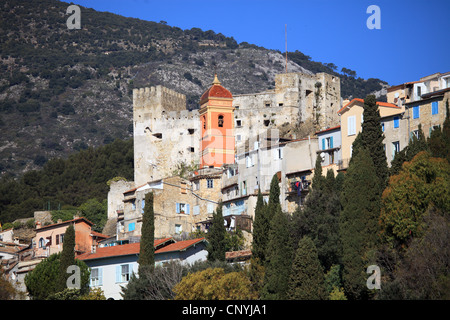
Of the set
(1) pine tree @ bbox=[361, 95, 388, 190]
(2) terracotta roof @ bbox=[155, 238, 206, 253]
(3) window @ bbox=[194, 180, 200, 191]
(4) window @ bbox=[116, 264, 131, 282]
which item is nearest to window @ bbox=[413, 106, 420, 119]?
(1) pine tree @ bbox=[361, 95, 388, 190]

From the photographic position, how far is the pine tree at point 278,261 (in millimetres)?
42500

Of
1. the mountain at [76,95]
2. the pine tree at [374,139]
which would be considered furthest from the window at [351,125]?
the mountain at [76,95]

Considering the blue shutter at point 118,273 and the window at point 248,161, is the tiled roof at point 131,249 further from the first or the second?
the window at point 248,161

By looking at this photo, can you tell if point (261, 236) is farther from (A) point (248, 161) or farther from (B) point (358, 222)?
(A) point (248, 161)

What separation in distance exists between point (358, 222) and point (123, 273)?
55.7 ft

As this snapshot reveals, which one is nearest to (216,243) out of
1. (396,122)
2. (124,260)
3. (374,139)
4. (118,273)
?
(124,260)

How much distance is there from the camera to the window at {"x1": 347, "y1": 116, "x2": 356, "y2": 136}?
194 feet

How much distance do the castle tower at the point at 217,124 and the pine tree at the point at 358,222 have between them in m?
35.6

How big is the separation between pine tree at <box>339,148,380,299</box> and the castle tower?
35594 mm

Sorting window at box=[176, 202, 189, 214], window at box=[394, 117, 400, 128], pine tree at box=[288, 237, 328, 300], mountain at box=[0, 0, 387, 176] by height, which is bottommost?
pine tree at box=[288, 237, 328, 300]

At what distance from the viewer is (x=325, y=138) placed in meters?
61.8

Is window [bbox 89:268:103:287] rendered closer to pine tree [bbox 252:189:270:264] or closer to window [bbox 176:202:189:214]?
pine tree [bbox 252:189:270:264]

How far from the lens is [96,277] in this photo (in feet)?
172

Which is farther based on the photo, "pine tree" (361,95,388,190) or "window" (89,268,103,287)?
"window" (89,268,103,287)
